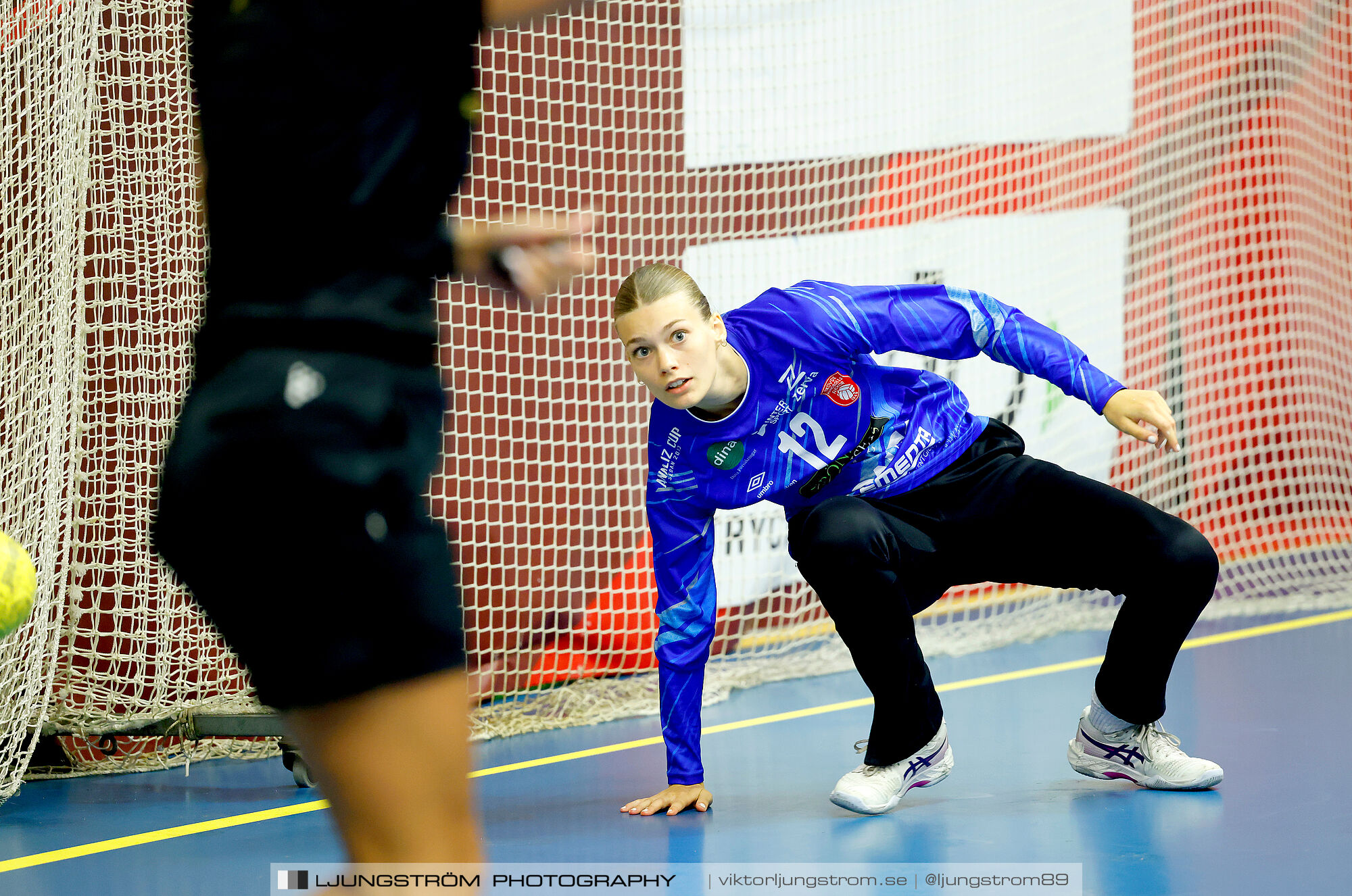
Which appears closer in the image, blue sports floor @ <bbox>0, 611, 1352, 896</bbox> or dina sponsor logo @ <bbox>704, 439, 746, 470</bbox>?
blue sports floor @ <bbox>0, 611, 1352, 896</bbox>

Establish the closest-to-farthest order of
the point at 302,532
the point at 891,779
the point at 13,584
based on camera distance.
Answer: the point at 302,532
the point at 13,584
the point at 891,779

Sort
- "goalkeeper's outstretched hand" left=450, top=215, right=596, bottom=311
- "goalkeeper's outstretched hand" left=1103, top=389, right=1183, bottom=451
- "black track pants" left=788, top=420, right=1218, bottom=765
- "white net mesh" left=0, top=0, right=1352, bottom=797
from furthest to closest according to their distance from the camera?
1. "white net mesh" left=0, top=0, right=1352, bottom=797
2. "black track pants" left=788, top=420, right=1218, bottom=765
3. "goalkeeper's outstretched hand" left=1103, top=389, right=1183, bottom=451
4. "goalkeeper's outstretched hand" left=450, top=215, right=596, bottom=311

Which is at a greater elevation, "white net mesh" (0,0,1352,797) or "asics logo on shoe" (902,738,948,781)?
"white net mesh" (0,0,1352,797)

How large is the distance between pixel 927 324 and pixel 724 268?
194cm

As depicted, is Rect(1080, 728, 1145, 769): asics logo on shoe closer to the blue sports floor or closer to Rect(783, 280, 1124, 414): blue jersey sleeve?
the blue sports floor

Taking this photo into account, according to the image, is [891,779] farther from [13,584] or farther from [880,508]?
[13,584]

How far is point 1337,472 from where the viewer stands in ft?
19.0

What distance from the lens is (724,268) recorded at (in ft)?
15.2

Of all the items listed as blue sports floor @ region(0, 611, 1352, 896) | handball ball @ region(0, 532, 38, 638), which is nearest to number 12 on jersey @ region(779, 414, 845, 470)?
blue sports floor @ region(0, 611, 1352, 896)

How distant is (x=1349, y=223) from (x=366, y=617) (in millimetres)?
6087

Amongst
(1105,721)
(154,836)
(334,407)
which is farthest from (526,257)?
(154,836)

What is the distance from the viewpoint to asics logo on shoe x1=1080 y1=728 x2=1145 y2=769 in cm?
277

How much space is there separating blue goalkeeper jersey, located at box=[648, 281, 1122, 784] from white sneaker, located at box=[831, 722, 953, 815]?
13.0 inches

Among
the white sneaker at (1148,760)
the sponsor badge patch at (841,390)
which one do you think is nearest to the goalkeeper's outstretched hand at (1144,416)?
the sponsor badge patch at (841,390)
